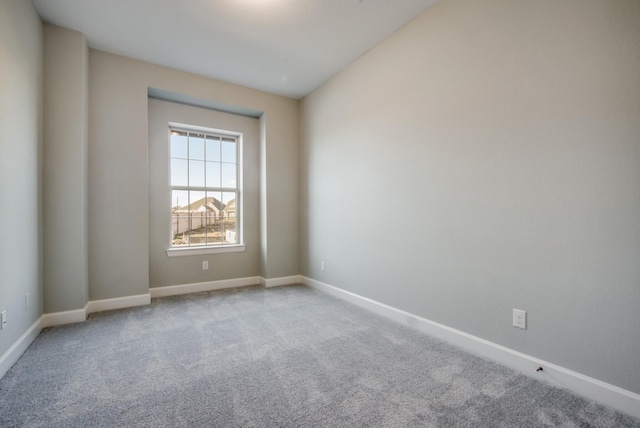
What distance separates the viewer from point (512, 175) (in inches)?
77.2

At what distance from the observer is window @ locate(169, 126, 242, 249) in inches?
155

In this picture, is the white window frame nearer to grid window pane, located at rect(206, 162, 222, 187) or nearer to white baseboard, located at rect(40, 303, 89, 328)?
grid window pane, located at rect(206, 162, 222, 187)

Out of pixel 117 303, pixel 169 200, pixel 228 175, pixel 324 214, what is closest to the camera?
pixel 117 303

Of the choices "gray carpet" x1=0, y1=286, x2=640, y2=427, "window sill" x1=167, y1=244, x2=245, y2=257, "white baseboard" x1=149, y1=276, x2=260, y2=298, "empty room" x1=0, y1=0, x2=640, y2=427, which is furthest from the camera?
"window sill" x1=167, y1=244, x2=245, y2=257

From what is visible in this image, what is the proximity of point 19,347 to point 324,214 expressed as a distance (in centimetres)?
306

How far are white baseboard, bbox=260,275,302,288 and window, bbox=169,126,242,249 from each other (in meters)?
0.70

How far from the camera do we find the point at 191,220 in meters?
4.04

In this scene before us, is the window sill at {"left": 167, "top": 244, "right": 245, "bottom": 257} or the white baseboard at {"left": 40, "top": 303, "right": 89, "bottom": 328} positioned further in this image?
the window sill at {"left": 167, "top": 244, "right": 245, "bottom": 257}

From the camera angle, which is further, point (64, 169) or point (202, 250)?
point (202, 250)

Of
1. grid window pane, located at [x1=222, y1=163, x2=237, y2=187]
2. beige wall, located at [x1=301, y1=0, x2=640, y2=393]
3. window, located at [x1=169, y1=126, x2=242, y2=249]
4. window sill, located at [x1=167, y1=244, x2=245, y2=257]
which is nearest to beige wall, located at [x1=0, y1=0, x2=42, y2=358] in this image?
window sill, located at [x1=167, y1=244, x2=245, y2=257]

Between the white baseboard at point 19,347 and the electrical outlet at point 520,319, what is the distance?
3.35m

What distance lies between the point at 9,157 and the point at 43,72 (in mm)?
1197

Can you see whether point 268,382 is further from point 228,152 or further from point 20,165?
point 228,152

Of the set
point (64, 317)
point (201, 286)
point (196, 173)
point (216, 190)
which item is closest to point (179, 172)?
point (196, 173)
